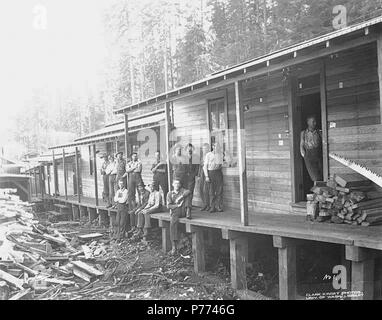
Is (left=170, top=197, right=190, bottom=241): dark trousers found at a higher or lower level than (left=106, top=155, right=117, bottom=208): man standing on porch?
lower

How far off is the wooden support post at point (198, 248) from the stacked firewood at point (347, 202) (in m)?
2.64

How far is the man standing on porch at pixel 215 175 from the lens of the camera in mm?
8742

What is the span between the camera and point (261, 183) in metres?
8.61

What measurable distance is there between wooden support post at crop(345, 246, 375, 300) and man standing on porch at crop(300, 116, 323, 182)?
8.22 feet

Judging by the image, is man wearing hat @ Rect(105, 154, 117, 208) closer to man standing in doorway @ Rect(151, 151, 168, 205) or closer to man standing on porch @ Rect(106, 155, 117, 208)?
man standing on porch @ Rect(106, 155, 117, 208)

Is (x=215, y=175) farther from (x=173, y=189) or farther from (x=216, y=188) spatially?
(x=173, y=189)

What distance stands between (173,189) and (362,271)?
5473mm

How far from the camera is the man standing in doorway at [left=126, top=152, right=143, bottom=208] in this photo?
1080 cm

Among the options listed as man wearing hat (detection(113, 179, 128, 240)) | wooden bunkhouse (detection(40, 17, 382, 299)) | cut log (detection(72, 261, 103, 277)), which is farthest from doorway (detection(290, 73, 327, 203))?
man wearing hat (detection(113, 179, 128, 240))

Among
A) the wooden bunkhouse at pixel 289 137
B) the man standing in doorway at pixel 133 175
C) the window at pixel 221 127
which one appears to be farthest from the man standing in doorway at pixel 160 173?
the window at pixel 221 127

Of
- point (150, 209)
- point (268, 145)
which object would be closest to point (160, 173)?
point (150, 209)

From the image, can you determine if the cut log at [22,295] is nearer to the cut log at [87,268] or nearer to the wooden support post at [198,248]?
the cut log at [87,268]
